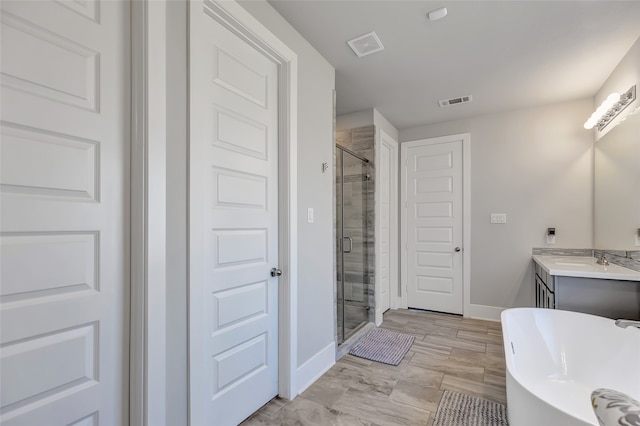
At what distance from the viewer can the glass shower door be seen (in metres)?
3.32

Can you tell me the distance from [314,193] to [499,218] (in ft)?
8.58

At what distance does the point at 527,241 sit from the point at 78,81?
164 inches

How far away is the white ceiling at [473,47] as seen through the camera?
187cm

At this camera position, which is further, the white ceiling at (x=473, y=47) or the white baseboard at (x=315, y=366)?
the white baseboard at (x=315, y=366)

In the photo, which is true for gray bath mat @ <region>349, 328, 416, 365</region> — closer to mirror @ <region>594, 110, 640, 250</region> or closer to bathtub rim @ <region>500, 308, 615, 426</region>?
bathtub rim @ <region>500, 308, 615, 426</region>

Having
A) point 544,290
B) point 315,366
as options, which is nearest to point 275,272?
point 315,366

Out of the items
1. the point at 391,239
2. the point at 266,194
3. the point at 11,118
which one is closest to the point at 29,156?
the point at 11,118

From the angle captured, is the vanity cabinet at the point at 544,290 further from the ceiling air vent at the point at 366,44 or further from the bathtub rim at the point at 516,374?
the ceiling air vent at the point at 366,44

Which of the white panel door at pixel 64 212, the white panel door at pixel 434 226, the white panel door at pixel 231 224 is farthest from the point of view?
the white panel door at pixel 434 226

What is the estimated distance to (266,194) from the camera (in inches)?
75.6

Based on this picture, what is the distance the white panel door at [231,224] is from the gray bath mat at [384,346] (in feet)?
3.42

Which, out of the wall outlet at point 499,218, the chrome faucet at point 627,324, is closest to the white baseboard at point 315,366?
the chrome faucet at point 627,324

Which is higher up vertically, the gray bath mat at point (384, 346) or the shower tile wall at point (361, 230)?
the shower tile wall at point (361, 230)

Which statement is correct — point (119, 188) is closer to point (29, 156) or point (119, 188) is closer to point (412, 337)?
point (29, 156)
